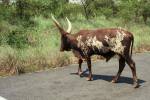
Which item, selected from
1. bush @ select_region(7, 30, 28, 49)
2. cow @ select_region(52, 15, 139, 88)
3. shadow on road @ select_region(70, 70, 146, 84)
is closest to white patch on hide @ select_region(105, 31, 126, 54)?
cow @ select_region(52, 15, 139, 88)

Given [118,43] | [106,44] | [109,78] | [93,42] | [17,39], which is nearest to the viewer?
[118,43]

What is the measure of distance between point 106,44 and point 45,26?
961cm

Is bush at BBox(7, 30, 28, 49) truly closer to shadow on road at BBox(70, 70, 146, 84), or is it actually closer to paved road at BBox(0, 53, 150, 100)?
paved road at BBox(0, 53, 150, 100)

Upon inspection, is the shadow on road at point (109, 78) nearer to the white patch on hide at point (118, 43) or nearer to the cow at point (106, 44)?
the cow at point (106, 44)

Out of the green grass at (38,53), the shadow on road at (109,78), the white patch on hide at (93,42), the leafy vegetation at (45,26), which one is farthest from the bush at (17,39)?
the white patch on hide at (93,42)

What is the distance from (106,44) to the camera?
461 inches

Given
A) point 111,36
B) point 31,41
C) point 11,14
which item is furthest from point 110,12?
point 111,36

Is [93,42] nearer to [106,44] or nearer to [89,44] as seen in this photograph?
[89,44]

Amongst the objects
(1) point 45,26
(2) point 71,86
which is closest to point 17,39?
(1) point 45,26

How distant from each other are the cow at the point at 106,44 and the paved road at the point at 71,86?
0.42 metres

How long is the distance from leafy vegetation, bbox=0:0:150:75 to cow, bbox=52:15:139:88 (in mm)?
1990

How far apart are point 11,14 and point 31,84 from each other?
11.7 metres

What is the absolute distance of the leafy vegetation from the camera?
1416 centimetres

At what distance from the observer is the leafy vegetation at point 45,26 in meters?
14.2
